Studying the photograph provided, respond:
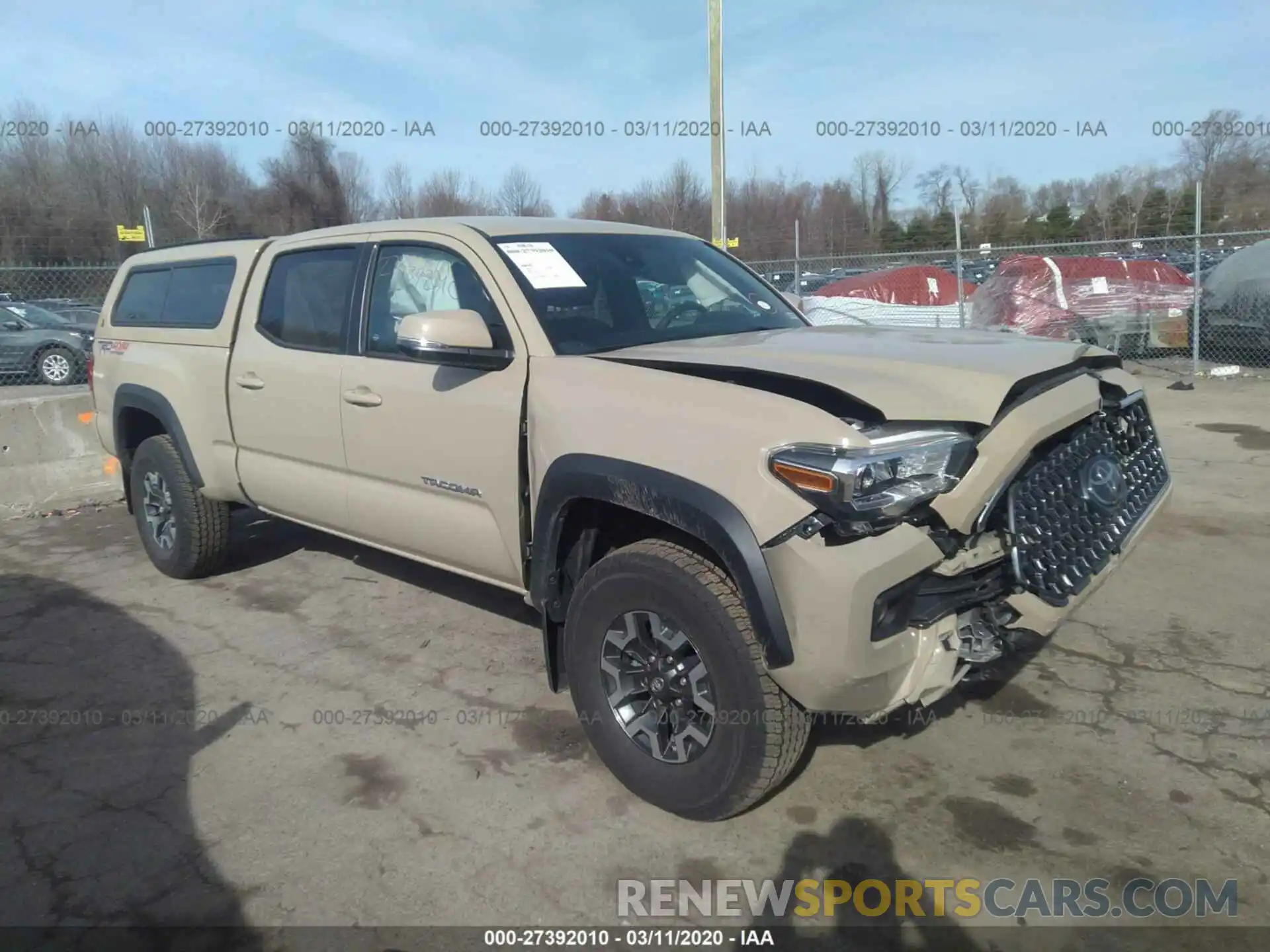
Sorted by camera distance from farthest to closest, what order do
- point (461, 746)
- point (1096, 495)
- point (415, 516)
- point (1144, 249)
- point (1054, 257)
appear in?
point (1144, 249) < point (1054, 257) < point (415, 516) < point (461, 746) < point (1096, 495)

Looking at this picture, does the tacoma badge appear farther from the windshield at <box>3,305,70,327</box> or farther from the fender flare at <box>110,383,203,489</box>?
the windshield at <box>3,305,70,327</box>

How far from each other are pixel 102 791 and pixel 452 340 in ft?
6.71

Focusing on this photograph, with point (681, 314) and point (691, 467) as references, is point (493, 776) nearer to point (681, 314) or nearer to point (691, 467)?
point (691, 467)

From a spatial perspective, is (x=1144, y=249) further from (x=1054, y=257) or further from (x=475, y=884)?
(x=475, y=884)

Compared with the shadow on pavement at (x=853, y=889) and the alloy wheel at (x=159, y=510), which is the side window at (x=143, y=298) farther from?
the shadow on pavement at (x=853, y=889)

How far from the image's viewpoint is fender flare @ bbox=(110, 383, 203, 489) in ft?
16.9

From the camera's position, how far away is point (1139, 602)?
4.70 metres

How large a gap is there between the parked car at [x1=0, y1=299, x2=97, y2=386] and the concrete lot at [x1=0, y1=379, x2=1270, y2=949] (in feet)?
43.9

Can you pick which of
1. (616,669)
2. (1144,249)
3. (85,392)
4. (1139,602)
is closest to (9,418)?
(85,392)

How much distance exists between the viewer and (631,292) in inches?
154

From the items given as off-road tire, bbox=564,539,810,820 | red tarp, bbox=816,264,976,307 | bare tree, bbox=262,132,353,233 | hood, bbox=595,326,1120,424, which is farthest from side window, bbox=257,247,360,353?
bare tree, bbox=262,132,353,233

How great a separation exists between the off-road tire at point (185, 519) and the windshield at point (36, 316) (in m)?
13.2

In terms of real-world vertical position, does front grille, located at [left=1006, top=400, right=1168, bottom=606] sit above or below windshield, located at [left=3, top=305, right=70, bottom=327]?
below

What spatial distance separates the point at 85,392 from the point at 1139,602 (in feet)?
25.6
